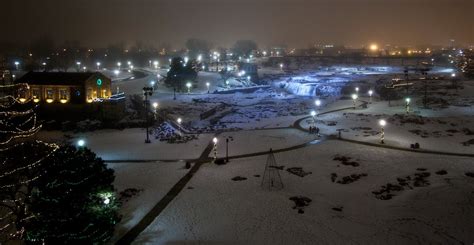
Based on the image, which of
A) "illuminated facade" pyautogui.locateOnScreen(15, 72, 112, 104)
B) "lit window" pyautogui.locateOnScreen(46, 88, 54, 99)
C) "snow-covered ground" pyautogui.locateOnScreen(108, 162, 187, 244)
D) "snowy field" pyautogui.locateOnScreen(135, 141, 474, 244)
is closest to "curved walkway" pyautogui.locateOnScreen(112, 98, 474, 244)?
"snow-covered ground" pyautogui.locateOnScreen(108, 162, 187, 244)

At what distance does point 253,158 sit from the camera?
1368 inches

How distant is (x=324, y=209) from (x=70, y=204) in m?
13.7

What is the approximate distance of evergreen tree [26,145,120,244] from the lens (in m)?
17.5

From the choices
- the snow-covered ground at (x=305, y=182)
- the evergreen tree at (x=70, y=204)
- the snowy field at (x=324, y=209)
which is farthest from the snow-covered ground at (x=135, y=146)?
the evergreen tree at (x=70, y=204)

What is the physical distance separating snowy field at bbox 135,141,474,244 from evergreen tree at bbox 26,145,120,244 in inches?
93.5

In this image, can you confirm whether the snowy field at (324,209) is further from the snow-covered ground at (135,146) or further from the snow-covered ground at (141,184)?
the snow-covered ground at (135,146)

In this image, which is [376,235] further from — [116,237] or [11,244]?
[11,244]

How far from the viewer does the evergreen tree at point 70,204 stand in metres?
17.5

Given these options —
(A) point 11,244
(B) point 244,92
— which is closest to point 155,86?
(B) point 244,92

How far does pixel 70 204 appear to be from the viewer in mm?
17812

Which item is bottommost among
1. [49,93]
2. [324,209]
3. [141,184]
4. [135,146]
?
[324,209]

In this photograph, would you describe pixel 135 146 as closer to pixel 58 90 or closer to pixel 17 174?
pixel 17 174

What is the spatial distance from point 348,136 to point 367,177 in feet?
46.1

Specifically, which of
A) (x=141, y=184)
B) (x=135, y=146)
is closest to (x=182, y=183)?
(x=141, y=184)
